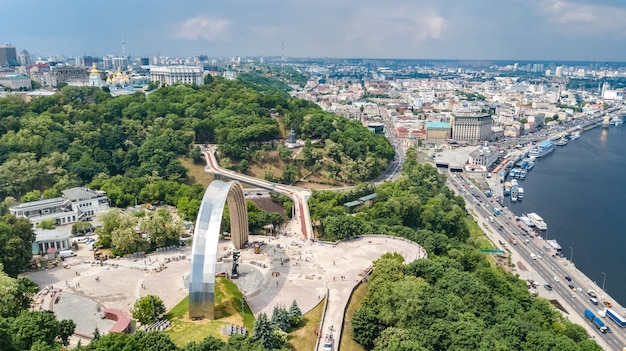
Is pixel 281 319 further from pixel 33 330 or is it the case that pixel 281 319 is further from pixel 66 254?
pixel 66 254

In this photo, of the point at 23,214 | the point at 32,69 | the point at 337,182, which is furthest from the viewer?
the point at 32,69

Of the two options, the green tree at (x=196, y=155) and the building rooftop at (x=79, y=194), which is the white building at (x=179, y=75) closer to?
the green tree at (x=196, y=155)

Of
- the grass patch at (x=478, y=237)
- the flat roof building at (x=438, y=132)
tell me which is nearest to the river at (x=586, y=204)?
the grass patch at (x=478, y=237)

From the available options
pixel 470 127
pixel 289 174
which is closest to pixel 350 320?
pixel 289 174

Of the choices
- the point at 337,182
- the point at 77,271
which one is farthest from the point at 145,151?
the point at 77,271

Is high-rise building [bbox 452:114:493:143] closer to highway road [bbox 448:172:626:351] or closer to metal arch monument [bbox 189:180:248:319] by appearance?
highway road [bbox 448:172:626:351]

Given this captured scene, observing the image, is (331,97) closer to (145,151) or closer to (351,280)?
(145,151)
